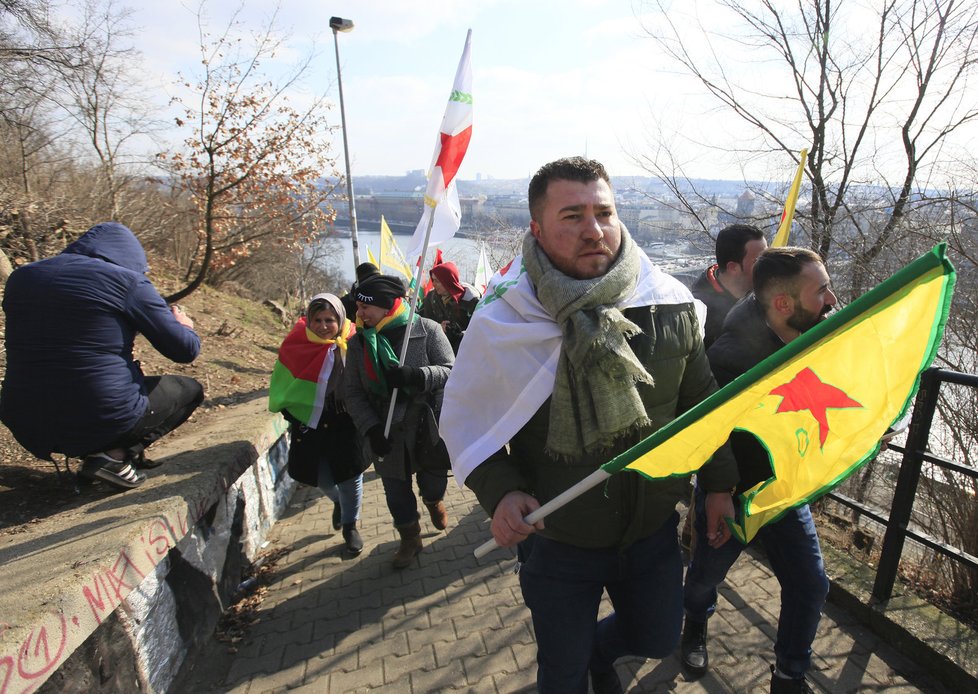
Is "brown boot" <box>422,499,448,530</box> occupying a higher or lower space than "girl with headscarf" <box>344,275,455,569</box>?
lower

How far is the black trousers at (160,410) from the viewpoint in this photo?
11.0 feet

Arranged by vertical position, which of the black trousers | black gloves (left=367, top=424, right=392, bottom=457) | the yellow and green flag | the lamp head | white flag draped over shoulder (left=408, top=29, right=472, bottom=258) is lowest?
black gloves (left=367, top=424, right=392, bottom=457)

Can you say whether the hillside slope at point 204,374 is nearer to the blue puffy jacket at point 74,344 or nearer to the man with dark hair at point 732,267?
the blue puffy jacket at point 74,344

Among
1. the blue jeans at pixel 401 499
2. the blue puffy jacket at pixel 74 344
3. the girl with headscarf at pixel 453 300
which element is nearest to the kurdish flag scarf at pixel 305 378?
the blue jeans at pixel 401 499

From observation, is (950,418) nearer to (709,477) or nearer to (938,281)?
(709,477)

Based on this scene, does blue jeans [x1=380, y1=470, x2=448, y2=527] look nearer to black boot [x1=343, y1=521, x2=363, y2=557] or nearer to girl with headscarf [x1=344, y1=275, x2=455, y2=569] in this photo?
girl with headscarf [x1=344, y1=275, x2=455, y2=569]

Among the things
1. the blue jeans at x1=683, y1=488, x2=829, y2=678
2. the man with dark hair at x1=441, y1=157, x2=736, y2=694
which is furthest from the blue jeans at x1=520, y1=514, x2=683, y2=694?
the blue jeans at x1=683, y1=488, x2=829, y2=678

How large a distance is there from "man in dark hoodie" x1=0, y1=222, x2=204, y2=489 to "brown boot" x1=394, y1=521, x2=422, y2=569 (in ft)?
5.52

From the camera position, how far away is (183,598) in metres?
2.97

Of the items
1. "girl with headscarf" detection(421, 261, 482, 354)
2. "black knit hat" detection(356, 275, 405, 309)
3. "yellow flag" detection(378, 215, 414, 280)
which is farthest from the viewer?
"yellow flag" detection(378, 215, 414, 280)

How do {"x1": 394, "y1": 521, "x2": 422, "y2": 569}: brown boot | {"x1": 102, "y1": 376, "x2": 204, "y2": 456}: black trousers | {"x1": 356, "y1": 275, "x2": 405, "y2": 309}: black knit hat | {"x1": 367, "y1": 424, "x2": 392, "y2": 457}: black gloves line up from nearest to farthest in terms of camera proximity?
{"x1": 102, "y1": 376, "x2": 204, "y2": 456}: black trousers
{"x1": 367, "y1": 424, "x2": 392, "y2": 457}: black gloves
{"x1": 356, "y1": 275, "x2": 405, "y2": 309}: black knit hat
{"x1": 394, "y1": 521, "x2": 422, "y2": 569}: brown boot

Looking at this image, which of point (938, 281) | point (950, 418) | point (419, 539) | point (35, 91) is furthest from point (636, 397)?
point (35, 91)

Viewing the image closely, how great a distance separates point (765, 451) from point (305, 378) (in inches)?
118

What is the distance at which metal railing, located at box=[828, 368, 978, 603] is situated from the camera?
2.48 meters
